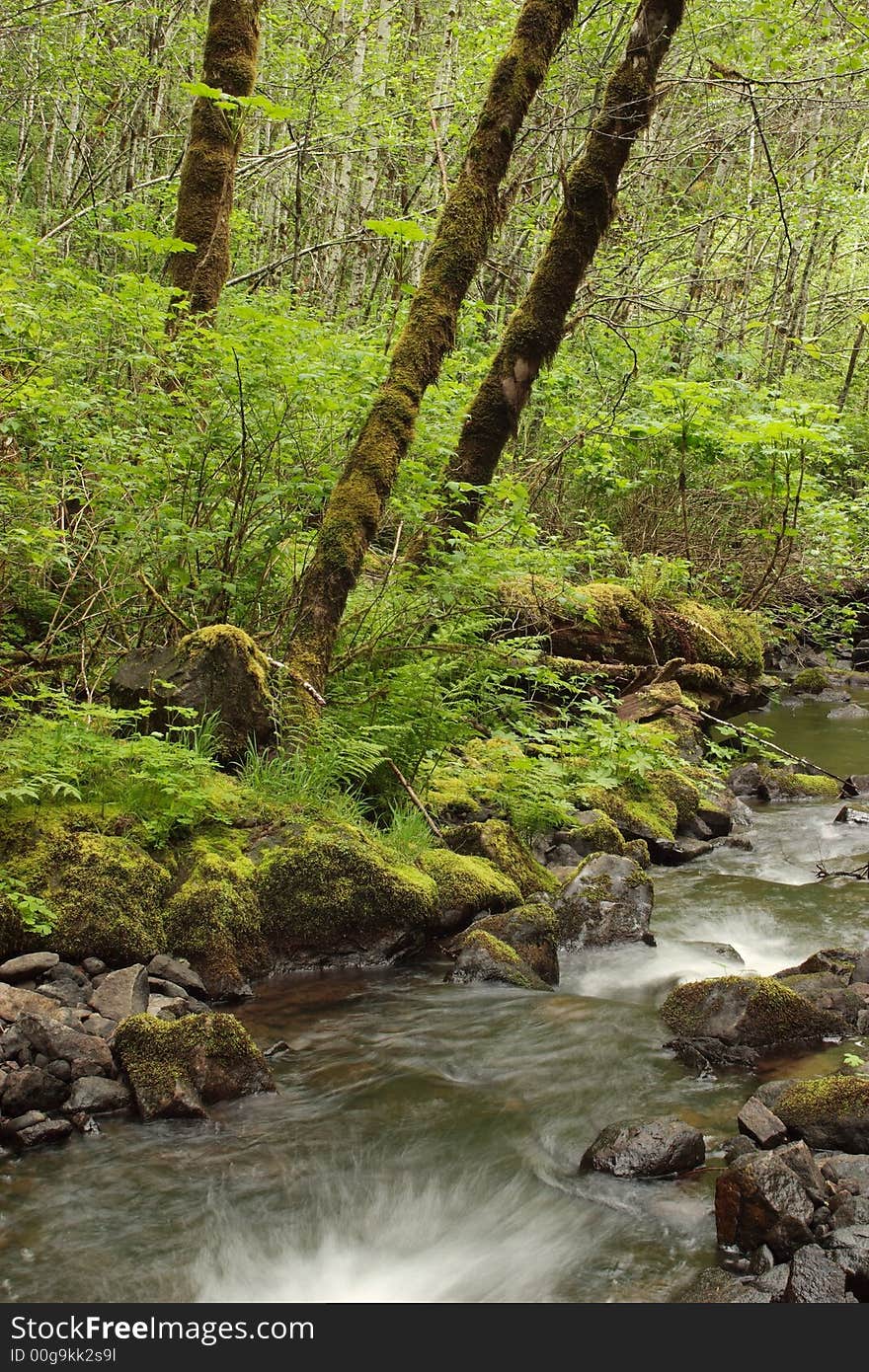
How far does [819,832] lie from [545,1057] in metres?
5.39

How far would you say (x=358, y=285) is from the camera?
19172 millimetres

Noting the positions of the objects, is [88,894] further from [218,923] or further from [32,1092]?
[32,1092]

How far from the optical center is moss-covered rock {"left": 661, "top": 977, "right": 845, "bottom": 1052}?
527 cm

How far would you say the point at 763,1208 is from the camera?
3.60 m

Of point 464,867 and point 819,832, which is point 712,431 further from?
point 464,867

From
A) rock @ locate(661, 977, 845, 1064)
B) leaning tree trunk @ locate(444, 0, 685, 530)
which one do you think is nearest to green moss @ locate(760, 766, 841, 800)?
leaning tree trunk @ locate(444, 0, 685, 530)

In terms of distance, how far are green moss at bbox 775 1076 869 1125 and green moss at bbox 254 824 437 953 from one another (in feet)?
8.31

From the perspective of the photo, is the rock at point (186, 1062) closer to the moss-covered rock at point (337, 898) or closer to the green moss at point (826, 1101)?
the moss-covered rock at point (337, 898)

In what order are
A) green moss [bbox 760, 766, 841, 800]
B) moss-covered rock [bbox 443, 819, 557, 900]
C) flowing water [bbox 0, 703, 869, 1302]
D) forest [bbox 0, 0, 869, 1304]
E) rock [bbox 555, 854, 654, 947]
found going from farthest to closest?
green moss [bbox 760, 766, 841, 800] < moss-covered rock [bbox 443, 819, 557, 900] < rock [bbox 555, 854, 654, 947] < forest [bbox 0, 0, 869, 1304] < flowing water [bbox 0, 703, 869, 1302]

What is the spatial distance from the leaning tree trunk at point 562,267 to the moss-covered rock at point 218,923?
179 inches

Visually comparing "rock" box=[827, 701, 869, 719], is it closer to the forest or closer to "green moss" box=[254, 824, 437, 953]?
the forest

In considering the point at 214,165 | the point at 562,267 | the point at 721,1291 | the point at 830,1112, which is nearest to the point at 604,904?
the point at 830,1112

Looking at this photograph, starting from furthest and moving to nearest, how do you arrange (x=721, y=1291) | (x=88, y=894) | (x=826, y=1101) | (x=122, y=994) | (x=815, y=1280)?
(x=88, y=894), (x=122, y=994), (x=826, y=1101), (x=721, y=1291), (x=815, y=1280)

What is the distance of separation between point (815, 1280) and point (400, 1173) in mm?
1726
